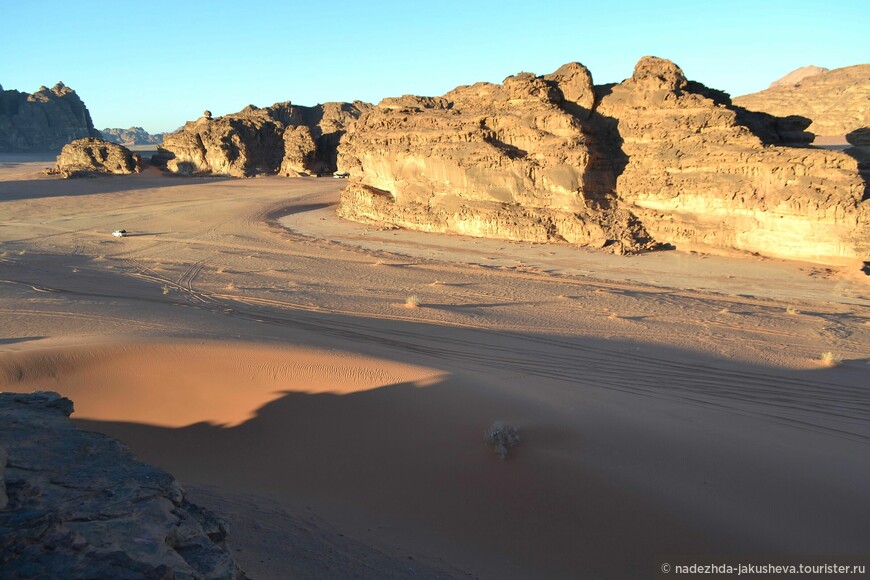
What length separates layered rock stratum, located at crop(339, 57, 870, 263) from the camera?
14.4m

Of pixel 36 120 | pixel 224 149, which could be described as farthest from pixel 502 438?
pixel 36 120

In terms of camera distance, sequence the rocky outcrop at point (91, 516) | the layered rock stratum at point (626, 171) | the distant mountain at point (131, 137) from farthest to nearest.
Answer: the distant mountain at point (131, 137)
the layered rock stratum at point (626, 171)
the rocky outcrop at point (91, 516)

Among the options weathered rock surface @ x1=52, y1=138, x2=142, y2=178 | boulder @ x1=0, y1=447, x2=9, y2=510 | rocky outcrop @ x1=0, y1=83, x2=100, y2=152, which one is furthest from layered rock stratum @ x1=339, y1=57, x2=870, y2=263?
rocky outcrop @ x1=0, y1=83, x2=100, y2=152

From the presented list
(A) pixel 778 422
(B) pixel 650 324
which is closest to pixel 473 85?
(B) pixel 650 324

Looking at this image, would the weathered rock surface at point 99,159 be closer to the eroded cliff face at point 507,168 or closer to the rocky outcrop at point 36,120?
the eroded cliff face at point 507,168

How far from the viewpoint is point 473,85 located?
20.8 m

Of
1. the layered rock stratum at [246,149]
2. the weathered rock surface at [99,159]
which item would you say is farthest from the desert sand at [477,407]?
the weathered rock surface at [99,159]

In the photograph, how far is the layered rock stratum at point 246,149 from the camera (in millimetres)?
41594

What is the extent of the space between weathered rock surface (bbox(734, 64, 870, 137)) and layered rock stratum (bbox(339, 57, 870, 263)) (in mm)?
21835

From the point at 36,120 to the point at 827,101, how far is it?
282 feet

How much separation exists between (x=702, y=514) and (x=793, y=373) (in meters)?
4.16

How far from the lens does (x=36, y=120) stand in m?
73.5

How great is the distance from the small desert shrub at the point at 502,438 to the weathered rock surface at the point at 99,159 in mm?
42940

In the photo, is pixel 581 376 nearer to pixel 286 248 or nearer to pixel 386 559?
pixel 386 559
